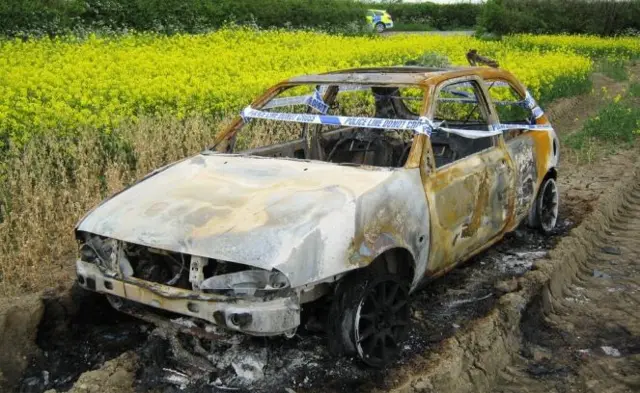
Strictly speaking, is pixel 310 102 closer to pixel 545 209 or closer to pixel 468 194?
pixel 468 194

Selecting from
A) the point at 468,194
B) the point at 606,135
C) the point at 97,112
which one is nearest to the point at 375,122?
the point at 468,194

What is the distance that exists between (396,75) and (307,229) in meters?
1.81

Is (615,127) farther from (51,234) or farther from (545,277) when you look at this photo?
(51,234)

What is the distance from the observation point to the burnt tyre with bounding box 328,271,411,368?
13.1 ft

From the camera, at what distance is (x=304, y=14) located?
2877 centimetres

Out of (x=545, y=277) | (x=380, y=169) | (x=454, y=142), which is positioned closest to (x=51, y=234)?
(x=380, y=169)

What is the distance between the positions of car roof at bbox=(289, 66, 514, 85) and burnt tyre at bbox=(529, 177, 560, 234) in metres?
1.32

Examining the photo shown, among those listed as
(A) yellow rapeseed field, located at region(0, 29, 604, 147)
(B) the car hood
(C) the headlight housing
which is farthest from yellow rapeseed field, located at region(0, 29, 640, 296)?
(C) the headlight housing

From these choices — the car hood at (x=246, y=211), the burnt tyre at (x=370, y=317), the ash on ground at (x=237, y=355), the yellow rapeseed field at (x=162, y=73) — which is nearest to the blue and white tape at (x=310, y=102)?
the car hood at (x=246, y=211)

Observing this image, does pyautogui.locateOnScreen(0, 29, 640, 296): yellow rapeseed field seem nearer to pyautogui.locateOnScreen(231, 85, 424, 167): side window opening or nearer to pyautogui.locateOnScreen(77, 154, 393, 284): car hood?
pyautogui.locateOnScreen(77, 154, 393, 284): car hood

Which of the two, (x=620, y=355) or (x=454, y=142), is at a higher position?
(x=454, y=142)

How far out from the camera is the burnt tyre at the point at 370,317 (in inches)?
157

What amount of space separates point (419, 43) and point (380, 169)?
19518 mm

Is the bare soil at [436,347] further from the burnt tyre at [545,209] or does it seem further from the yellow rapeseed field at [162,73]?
the yellow rapeseed field at [162,73]
